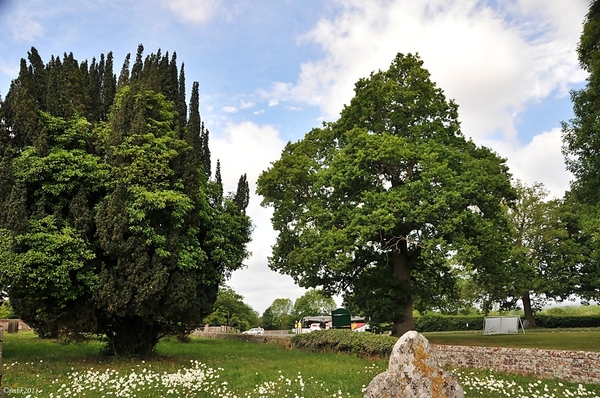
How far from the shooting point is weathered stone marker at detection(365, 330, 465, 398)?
588 cm

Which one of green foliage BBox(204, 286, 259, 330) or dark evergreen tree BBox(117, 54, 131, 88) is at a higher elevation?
dark evergreen tree BBox(117, 54, 131, 88)

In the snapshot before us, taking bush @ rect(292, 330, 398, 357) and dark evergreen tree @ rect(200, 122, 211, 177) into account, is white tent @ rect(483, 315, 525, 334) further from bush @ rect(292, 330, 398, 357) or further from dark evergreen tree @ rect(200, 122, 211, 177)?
dark evergreen tree @ rect(200, 122, 211, 177)

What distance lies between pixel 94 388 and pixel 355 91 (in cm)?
2085

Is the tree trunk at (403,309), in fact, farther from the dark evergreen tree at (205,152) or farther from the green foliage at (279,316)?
the green foliage at (279,316)

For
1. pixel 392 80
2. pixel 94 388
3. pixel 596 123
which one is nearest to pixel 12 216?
pixel 94 388

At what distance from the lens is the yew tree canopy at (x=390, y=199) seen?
72.4 feet

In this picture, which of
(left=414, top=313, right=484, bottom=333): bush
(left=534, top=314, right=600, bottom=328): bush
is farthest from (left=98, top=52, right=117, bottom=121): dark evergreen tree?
(left=534, top=314, right=600, bottom=328): bush

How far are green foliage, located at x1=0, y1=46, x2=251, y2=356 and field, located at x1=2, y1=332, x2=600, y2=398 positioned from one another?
185 centimetres

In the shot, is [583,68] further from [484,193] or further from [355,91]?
[355,91]

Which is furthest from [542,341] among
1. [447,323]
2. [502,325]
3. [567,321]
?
[447,323]

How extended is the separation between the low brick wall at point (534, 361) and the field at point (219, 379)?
1.91ft

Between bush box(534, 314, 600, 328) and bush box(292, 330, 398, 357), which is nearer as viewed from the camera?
bush box(292, 330, 398, 357)

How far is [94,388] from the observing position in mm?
11953

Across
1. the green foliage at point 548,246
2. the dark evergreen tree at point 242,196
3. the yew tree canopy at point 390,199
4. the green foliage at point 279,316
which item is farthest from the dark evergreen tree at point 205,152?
the green foliage at point 279,316
